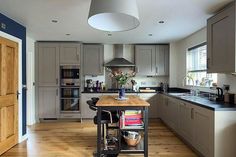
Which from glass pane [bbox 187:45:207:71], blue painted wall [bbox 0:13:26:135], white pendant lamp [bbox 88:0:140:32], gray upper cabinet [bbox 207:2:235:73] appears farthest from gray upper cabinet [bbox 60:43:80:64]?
gray upper cabinet [bbox 207:2:235:73]

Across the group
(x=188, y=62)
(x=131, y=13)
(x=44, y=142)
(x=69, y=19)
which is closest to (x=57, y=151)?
(x=44, y=142)

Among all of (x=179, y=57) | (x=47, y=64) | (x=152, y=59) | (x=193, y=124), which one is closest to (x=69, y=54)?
(x=47, y=64)

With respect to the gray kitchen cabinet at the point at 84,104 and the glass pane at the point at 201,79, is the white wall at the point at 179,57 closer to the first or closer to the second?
the glass pane at the point at 201,79

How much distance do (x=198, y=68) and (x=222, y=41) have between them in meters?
1.93

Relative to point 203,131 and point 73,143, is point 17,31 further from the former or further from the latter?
point 203,131

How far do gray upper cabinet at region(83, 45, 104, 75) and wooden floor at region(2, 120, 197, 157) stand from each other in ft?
5.45

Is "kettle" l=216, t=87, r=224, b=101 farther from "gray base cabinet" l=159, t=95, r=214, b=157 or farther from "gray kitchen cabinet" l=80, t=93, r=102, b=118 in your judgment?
"gray kitchen cabinet" l=80, t=93, r=102, b=118

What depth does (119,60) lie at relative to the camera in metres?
6.06

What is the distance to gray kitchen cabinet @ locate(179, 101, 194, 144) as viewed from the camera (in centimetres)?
343

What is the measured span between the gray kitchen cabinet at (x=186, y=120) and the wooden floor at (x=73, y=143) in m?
0.21

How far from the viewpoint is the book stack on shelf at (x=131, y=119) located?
9.91ft

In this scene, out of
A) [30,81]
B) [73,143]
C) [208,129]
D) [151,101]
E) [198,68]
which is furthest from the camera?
[151,101]

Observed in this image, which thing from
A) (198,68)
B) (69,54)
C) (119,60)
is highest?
(69,54)

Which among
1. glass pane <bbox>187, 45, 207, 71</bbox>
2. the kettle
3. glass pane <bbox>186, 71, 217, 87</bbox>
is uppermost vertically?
glass pane <bbox>187, 45, 207, 71</bbox>
